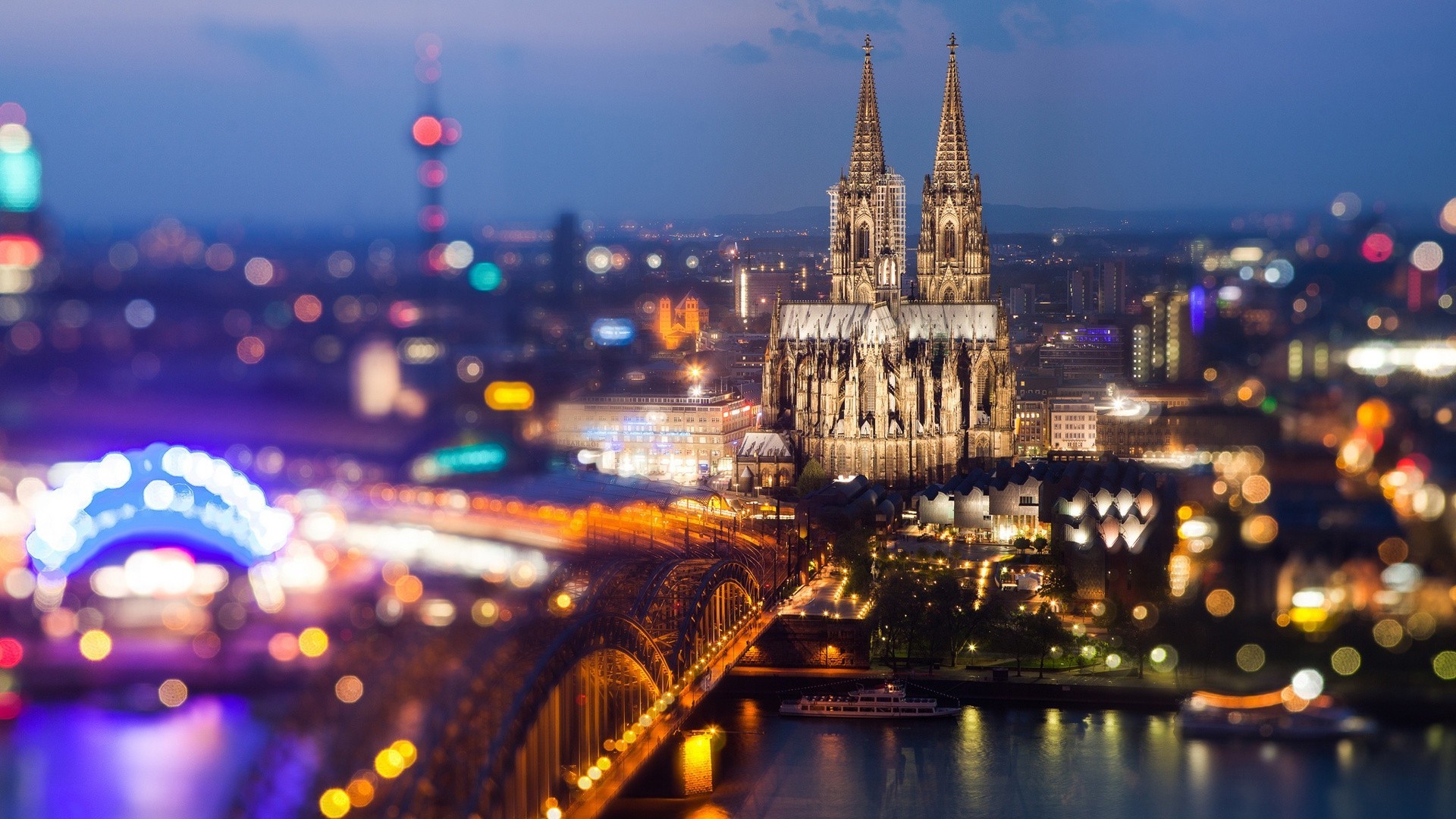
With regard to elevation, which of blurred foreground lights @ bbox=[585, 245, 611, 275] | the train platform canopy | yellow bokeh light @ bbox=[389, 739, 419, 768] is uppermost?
blurred foreground lights @ bbox=[585, 245, 611, 275]

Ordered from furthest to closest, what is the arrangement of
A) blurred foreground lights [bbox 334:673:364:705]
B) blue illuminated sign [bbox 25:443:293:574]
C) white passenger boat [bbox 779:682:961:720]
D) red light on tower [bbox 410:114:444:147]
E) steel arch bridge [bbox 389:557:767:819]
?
red light on tower [bbox 410:114:444:147], blue illuminated sign [bbox 25:443:293:574], white passenger boat [bbox 779:682:961:720], blurred foreground lights [bbox 334:673:364:705], steel arch bridge [bbox 389:557:767:819]

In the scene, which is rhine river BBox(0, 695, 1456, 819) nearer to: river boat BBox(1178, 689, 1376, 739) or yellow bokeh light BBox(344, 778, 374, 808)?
river boat BBox(1178, 689, 1376, 739)

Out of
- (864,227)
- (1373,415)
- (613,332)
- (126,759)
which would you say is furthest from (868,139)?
(126,759)

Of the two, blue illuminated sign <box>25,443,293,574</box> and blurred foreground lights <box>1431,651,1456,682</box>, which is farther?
blue illuminated sign <box>25,443,293,574</box>

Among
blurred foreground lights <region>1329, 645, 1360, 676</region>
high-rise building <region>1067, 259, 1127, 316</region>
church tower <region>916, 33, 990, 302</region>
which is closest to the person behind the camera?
blurred foreground lights <region>1329, 645, 1360, 676</region>

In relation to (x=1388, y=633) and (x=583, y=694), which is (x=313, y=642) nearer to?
(x=583, y=694)

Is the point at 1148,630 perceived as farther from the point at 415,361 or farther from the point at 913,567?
the point at 415,361

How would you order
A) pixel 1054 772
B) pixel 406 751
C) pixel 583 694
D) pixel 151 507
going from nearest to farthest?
pixel 406 751, pixel 583 694, pixel 1054 772, pixel 151 507

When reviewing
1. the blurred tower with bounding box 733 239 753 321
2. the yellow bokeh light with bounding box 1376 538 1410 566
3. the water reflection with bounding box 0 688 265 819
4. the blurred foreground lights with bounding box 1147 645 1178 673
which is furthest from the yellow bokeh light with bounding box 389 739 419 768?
the blurred tower with bounding box 733 239 753 321

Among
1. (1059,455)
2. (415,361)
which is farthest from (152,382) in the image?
(1059,455)
